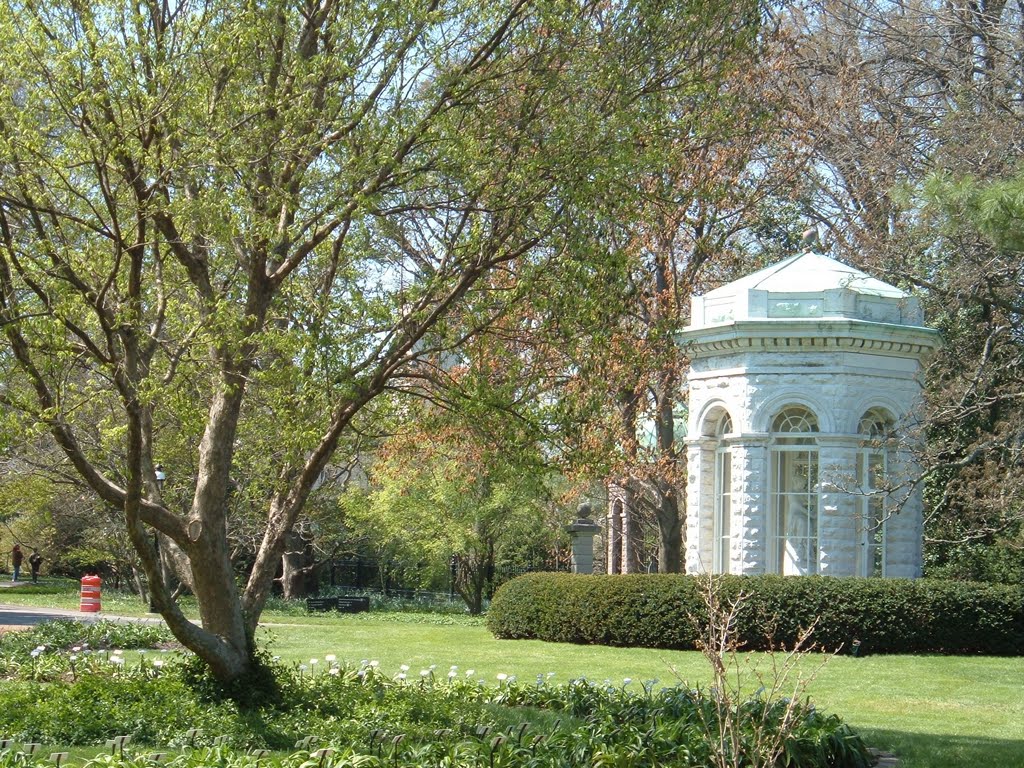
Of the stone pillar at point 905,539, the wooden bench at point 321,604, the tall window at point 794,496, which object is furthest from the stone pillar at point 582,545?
the wooden bench at point 321,604

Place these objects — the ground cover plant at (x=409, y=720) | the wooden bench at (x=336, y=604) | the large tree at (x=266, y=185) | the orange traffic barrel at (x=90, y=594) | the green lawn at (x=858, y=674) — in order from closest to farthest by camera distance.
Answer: the ground cover plant at (x=409, y=720)
the large tree at (x=266, y=185)
the green lawn at (x=858, y=674)
the orange traffic barrel at (x=90, y=594)
the wooden bench at (x=336, y=604)

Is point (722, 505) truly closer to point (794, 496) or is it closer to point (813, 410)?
point (794, 496)

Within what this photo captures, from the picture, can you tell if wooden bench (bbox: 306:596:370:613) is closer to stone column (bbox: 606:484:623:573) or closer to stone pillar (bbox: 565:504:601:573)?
stone column (bbox: 606:484:623:573)

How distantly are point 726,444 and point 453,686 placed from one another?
28.9ft

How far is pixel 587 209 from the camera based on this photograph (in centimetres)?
1005

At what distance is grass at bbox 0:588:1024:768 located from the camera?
33.1 ft

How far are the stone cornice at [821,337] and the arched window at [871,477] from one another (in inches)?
41.1

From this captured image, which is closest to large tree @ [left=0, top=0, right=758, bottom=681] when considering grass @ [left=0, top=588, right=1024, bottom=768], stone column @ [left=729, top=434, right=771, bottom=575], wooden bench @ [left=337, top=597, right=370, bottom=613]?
grass @ [left=0, top=588, right=1024, bottom=768]

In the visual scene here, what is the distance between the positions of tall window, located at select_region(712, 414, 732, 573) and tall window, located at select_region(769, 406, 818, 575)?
717mm

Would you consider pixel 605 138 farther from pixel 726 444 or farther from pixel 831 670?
pixel 726 444

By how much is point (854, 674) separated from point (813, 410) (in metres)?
4.54

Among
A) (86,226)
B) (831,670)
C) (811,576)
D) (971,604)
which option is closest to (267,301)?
(86,226)

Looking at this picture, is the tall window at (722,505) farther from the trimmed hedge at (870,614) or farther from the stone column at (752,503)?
the trimmed hedge at (870,614)

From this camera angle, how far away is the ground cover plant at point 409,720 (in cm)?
772
